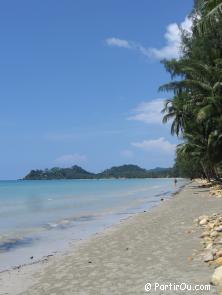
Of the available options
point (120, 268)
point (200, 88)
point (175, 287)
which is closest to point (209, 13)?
point (120, 268)

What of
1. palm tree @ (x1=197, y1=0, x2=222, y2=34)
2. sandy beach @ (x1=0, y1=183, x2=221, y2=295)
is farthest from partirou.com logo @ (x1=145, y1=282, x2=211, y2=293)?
palm tree @ (x1=197, y1=0, x2=222, y2=34)

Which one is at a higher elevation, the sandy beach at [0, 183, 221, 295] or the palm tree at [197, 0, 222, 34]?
the palm tree at [197, 0, 222, 34]

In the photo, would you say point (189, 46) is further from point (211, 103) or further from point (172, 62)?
point (211, 103)

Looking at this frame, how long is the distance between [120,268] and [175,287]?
2409mm

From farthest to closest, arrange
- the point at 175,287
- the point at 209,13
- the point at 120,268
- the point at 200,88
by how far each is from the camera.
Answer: the point at 200,88 → the point at 209,13 → the point at 120,268 → the point at 175,287

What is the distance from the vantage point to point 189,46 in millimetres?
36344

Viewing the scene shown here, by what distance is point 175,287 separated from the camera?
25.6 feet

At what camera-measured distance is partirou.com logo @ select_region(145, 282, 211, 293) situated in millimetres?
7480

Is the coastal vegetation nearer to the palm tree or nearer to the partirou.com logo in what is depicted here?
the palm tree

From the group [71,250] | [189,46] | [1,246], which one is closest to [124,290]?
[71,250]

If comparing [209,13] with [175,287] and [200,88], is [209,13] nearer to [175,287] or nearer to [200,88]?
[175,287]

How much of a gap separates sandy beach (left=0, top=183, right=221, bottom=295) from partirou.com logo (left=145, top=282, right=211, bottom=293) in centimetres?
9

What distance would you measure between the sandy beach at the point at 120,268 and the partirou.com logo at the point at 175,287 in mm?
87

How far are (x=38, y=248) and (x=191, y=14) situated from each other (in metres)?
19.9
